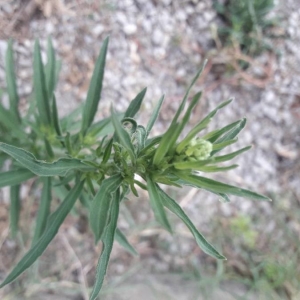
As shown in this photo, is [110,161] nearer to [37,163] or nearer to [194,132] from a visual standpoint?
[37,163]

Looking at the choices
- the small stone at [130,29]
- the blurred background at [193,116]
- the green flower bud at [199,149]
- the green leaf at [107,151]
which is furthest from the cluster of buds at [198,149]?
the small stone at [130,29]

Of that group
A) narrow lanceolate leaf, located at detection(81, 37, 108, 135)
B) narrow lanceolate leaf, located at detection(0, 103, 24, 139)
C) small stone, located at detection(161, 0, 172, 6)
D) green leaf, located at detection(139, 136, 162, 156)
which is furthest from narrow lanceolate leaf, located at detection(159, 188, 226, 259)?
small stone, located at detection(161, 0, 172, 6)

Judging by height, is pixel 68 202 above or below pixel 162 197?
below

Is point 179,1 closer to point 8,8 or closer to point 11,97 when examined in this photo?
point 8,8

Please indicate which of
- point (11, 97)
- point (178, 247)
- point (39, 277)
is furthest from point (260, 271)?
point (11, 97)

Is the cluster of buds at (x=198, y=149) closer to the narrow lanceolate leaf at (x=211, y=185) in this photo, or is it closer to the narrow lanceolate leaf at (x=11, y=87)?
the narrow lanceolate leaf at (x=211, y=185)

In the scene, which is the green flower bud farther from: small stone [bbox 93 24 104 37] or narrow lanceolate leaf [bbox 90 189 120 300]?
small stone [bbox 93 24 104 37]
